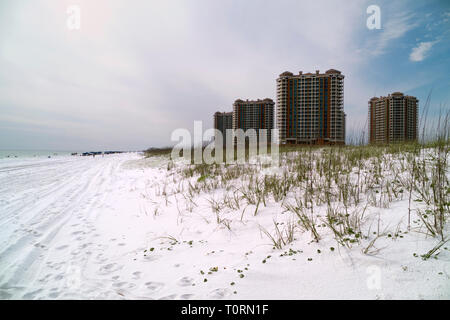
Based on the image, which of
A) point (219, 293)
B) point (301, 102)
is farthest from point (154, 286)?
point (301, 102)

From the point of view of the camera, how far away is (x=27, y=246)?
2.62 m

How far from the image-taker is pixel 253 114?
207 ft

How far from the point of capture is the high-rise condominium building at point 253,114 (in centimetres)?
6247

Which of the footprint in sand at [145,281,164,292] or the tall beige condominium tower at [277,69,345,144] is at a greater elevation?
the tall beige condominium tower at [277,69,345,144]

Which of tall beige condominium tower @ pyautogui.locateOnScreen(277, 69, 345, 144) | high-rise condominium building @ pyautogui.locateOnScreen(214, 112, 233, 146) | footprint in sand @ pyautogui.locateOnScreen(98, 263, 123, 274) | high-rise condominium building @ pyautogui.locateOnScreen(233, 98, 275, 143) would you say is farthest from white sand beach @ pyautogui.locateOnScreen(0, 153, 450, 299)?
high-rise condominium building @ pyautogui.locateOnScreen(214, 112, 233, 146)

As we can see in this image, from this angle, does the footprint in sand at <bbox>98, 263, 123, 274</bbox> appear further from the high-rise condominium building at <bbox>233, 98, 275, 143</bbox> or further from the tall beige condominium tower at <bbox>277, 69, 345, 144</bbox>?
the high-rise condominium building at <bbox>233, 98, 275, 143</bbox>

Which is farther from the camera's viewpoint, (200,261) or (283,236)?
(283,236)

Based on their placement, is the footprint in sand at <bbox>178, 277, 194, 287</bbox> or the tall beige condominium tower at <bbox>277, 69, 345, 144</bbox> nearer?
the footprint in sand at <bbox>178, 277, 194, 287</bbox>

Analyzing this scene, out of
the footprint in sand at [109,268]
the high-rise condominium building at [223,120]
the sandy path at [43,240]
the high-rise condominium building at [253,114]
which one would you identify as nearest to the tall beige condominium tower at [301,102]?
the high-rise condominium building at [253,114]

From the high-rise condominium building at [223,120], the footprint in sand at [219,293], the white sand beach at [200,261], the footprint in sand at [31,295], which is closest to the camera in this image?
the white sand beach at [200,261]

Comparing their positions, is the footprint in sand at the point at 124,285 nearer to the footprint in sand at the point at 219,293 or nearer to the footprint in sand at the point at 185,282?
the footprint in sand at the point at 185,282

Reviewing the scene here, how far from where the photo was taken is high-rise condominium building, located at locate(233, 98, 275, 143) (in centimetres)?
6247

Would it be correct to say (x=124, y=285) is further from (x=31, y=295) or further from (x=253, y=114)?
(x=253, y=114)
